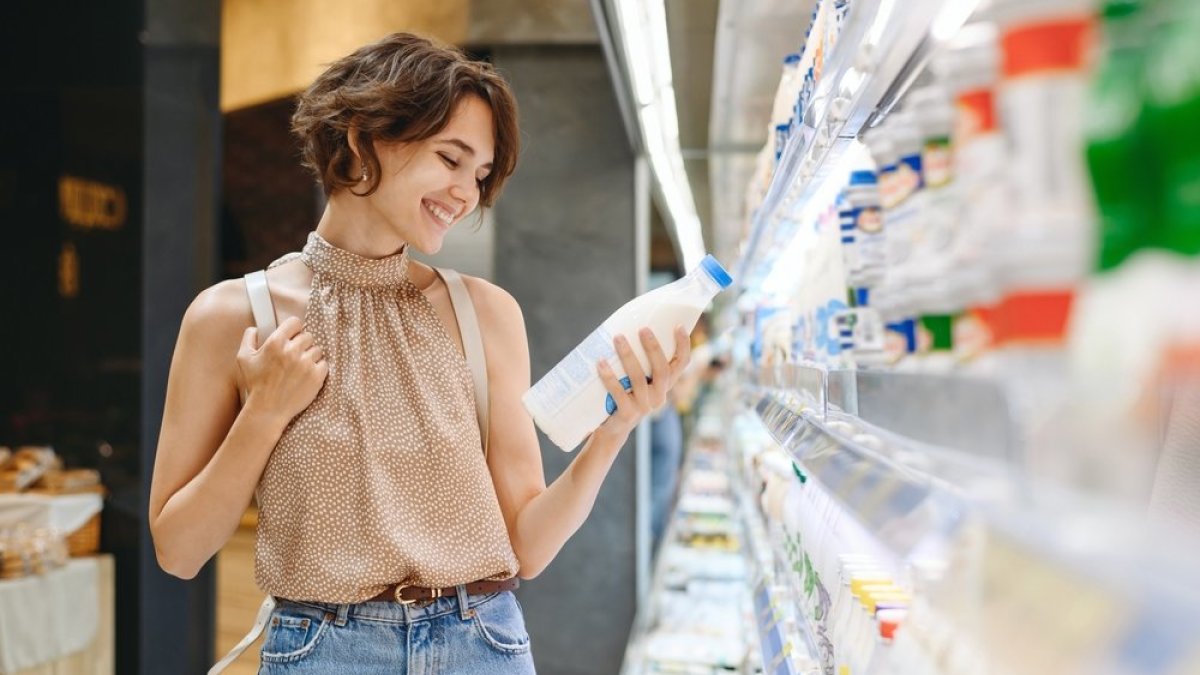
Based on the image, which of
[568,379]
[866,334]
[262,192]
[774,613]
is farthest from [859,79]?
[262,192]

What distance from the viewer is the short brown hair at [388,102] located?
4.13 feet

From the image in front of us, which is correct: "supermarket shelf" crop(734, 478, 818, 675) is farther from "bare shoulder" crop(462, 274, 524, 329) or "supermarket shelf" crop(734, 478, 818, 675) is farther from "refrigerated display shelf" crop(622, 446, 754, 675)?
"bare shoulder" crop(462, 274, 524, 329)

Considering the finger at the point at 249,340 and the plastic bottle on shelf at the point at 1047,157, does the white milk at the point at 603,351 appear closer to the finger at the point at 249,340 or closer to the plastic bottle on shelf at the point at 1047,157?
the finger at the point at 249,340

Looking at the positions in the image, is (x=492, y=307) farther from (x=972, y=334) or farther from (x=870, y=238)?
(x=972, y=334)

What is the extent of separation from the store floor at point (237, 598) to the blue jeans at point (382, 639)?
2044 mm

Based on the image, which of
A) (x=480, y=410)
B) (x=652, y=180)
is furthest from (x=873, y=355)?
(x=652, y=180)

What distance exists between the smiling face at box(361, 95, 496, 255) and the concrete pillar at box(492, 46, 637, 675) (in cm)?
255

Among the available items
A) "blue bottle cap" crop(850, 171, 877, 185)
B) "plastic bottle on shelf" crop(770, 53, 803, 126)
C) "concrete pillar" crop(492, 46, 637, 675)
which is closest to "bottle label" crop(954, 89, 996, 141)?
"blue bottle cap" crop(850, 171, 877, 185)

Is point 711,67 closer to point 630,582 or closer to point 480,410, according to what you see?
point 630,582

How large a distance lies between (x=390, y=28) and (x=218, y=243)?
104 centimetres

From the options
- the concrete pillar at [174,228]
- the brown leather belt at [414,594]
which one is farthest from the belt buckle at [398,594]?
the concrete pillar at [174,228]

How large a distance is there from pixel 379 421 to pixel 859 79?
744 millimetres

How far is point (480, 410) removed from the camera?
4.45 ft

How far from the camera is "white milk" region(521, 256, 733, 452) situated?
1223 millimetres
